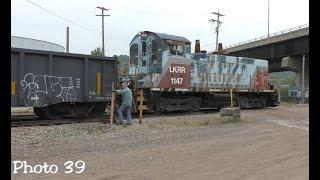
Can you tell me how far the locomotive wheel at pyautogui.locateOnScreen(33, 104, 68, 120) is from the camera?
16.4 meters

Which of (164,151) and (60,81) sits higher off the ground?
(60,81)

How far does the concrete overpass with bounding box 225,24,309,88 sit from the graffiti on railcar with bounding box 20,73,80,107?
38675 mm

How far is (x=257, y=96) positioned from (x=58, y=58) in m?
15.5

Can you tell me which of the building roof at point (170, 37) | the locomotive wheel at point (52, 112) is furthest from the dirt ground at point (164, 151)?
the building roof at point (170, 37)

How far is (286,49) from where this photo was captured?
57.6 metres

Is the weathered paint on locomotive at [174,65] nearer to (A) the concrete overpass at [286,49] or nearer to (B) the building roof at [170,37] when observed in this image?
(B) the building roof at [170,37]

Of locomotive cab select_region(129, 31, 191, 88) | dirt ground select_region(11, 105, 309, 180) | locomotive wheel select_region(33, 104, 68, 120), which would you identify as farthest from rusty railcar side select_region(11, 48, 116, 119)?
locomotive cab select_region(129, 31, 191, 88)

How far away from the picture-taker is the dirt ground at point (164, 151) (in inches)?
302

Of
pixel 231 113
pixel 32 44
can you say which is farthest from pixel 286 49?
pixel 231 113

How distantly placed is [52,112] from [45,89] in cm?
126

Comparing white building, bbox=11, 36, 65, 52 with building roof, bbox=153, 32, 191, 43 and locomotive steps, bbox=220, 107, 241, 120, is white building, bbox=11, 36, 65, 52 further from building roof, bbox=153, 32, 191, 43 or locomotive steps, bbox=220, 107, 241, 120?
locomotive steps, bbox=220, 107, 241, 120

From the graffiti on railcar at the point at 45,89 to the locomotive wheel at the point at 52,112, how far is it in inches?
22.9

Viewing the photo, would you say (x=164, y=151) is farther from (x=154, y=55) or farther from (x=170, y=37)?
(x=170, y=37)
